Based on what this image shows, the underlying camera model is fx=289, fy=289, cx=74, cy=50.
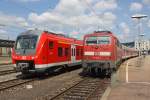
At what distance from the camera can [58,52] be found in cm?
2067

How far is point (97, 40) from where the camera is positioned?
2003 centimetres

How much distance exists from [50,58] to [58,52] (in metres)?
1.71

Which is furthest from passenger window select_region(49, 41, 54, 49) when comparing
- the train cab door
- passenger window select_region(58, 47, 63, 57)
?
the train cab door

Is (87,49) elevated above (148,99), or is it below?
above

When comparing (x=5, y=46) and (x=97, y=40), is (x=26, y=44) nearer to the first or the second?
(x=97, y=40)

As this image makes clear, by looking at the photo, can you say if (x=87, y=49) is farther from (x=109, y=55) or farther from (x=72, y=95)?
(x=72, y=95)

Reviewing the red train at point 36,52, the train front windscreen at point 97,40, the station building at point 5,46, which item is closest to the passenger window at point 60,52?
the red train at point 36,52

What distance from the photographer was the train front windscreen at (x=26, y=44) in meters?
17.9

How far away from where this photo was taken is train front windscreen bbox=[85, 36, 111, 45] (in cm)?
1978

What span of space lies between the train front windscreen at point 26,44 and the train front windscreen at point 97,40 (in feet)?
13.3

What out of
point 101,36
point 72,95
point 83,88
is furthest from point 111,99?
point 101,36

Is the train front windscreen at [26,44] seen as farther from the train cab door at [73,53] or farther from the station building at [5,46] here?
the station building at [5,46]

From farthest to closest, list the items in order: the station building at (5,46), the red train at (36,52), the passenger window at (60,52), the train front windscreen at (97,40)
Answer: the station building at (5,46)
the passenger window at (60,52)
the train front windscreen at (97,40)
the red train at (36,52)

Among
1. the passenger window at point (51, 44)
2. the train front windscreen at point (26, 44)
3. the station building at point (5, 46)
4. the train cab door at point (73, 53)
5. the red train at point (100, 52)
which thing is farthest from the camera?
the station building at point (5, 46)
